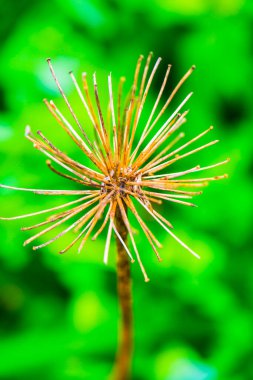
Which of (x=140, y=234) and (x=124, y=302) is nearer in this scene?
(x=124, y=302)

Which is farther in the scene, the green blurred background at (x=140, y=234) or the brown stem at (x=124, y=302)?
the green blurred background at (x=140, y=234)

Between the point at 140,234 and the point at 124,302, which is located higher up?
the point at 140,234

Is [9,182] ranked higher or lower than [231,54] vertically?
lower

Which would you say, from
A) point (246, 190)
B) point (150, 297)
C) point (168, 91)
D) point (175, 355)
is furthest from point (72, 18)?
point (175, 355)

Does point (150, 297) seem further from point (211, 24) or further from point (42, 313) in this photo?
point (211, 24)

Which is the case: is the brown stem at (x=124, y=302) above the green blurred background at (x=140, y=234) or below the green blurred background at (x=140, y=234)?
below
